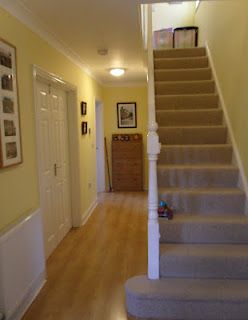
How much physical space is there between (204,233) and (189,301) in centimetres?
62

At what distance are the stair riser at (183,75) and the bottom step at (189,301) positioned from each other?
280 centimetres

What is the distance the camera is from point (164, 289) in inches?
82.4

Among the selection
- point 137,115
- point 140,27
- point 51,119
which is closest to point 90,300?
point 51,119

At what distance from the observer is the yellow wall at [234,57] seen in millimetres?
2752

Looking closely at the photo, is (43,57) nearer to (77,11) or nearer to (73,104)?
(77,11)

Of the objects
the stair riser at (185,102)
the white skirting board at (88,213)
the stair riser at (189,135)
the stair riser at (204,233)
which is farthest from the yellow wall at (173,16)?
the stair riser at (204,233)

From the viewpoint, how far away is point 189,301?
2.01 m

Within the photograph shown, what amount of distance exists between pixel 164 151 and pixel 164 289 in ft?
4.83

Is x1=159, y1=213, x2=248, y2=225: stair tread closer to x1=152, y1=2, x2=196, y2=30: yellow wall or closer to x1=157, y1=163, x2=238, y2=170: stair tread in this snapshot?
x1=157, y1=163, x2=238, y2=170: stair tread

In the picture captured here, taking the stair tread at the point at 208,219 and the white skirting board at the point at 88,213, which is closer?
the stair tread at the point at 208,219

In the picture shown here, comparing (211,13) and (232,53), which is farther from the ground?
(211,13)

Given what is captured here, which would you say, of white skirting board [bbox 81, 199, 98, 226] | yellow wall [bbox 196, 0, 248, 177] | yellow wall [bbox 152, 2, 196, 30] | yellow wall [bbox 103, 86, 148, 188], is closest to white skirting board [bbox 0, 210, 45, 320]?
white skirting board [bbox 81, 199, 98, 226]

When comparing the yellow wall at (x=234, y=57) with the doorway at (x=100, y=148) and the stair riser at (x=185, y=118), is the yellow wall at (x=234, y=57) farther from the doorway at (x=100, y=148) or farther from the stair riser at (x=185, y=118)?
the doorway at (x=100, y=148)

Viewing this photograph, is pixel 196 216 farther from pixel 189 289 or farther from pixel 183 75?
pixel 183 75
